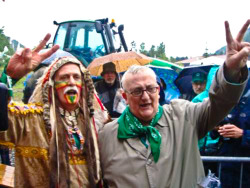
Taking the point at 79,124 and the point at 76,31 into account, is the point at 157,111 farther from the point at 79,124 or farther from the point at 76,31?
the point at 76,31

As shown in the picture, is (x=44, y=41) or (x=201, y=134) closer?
(x=201, y=134)

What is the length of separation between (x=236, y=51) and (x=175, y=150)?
74cm

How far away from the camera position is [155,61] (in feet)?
22.0

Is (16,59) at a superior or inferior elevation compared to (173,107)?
superior

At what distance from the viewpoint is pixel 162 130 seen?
1987 mm

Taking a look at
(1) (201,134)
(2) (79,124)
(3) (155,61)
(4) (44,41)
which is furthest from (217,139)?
(3) (155,61)

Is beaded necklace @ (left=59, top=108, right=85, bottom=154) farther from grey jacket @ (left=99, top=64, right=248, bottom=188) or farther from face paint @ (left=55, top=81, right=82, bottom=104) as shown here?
grey jacket @ (left=99, top=64, right=248, bottom=188)

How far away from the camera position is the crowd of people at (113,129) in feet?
6.06

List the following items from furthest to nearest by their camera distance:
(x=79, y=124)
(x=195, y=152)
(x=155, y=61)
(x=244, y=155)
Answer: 1. (x=155, y=61)
2. (x=244, y=155)
3. (x=79, y=124)
4. (x=195, y=152)

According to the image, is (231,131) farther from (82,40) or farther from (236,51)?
(82,40)

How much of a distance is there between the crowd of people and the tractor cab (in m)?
5.27

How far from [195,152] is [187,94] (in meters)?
2.56

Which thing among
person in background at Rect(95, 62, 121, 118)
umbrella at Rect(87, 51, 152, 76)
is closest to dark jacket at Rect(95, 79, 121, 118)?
person in background at Rect(95, 62, 121, 118)

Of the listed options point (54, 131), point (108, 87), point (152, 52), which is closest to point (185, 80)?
point (108, 87)
